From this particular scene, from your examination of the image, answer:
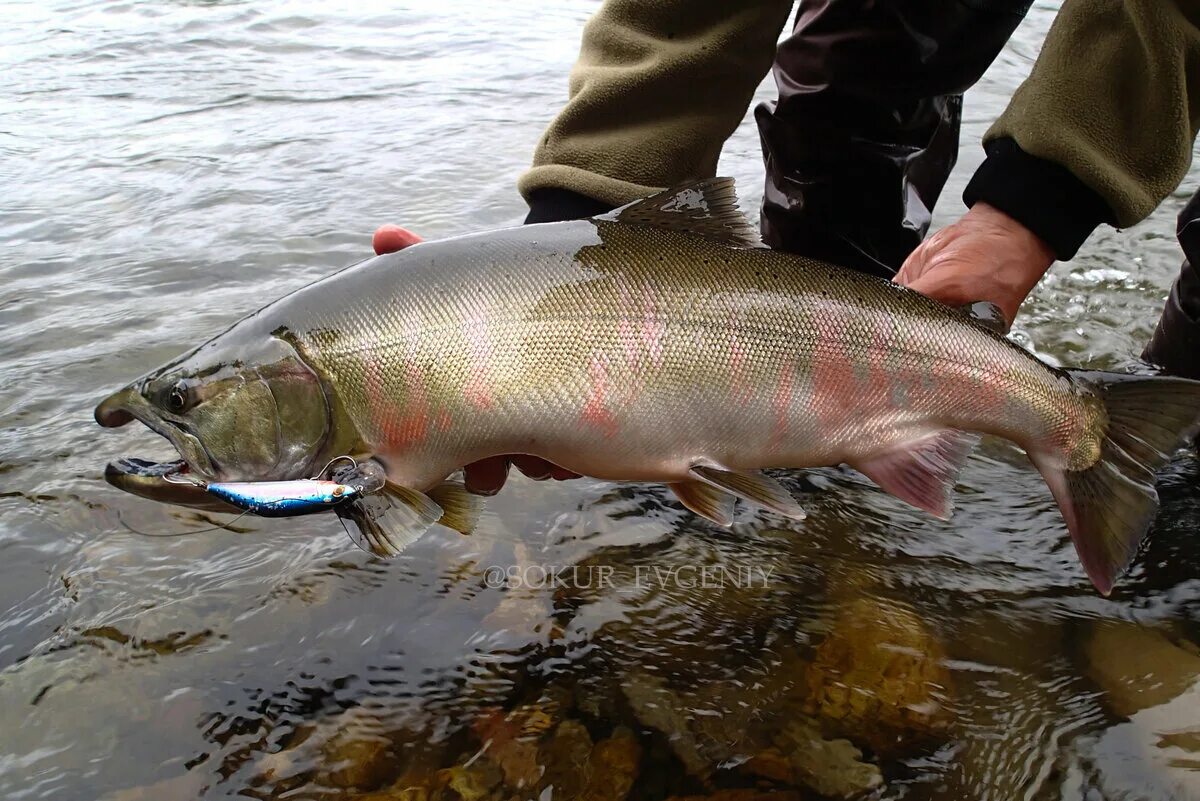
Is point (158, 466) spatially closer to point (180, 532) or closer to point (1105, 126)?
point (180, 532)

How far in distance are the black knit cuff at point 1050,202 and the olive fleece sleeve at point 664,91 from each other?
Answer: 104cm

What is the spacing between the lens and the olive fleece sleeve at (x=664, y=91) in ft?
10.4

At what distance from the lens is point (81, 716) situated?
7.89 feet

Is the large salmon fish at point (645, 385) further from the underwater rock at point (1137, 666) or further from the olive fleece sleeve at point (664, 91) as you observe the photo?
the olive fleece sleeve at point (664, 91)

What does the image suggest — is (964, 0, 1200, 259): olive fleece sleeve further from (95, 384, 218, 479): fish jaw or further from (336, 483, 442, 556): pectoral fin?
(95, 384, 218, 479): fish jaw

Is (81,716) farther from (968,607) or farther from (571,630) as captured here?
(968,607)

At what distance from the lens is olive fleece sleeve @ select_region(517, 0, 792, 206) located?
317 cm

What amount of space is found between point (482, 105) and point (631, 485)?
6.19 metres

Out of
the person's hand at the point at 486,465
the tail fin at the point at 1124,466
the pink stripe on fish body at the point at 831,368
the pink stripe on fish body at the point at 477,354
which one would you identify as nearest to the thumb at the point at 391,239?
the person's hand at the point at 486,465

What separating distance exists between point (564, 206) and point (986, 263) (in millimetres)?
1310

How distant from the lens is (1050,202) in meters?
2.57

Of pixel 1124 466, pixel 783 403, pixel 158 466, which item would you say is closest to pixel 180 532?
pixel 158 466

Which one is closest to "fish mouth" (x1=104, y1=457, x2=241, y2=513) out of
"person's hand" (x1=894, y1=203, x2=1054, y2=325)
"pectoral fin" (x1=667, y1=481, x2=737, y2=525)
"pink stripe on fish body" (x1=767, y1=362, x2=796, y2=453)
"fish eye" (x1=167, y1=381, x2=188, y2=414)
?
"fish eye" (x1=167, y1=381, x2=188, y2=414)

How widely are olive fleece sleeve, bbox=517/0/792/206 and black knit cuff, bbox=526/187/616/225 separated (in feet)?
0.21
